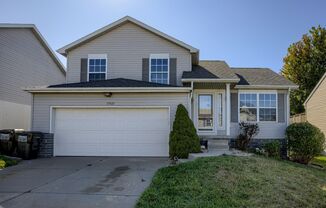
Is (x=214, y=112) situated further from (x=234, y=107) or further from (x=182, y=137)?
(x=182, y=137)

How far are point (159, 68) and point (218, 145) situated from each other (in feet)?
16.0

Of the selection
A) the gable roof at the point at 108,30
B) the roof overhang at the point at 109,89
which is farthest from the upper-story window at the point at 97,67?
the roof overhang at the point at 109,89

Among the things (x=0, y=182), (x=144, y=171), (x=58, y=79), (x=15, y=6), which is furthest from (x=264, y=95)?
(x=58, y=79)

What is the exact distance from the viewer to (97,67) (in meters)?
13.9

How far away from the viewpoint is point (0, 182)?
275 inches

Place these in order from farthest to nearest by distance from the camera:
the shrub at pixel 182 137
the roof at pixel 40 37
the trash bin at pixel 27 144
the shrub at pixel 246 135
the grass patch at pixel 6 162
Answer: the roof at pixel 40 37 → the shrub at pixel 246 135 → the trash bin at pixel 27 144 → the shrub at pixel 182 137 → the grass patch at pixel 6 162

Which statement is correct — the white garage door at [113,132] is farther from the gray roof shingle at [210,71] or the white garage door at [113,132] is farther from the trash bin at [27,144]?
the gray roof shingle at [210,71]

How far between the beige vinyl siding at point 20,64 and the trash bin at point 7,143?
407 cm

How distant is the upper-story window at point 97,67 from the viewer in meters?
13.8

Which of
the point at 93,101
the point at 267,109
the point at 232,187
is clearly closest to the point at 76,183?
the point at 232,187

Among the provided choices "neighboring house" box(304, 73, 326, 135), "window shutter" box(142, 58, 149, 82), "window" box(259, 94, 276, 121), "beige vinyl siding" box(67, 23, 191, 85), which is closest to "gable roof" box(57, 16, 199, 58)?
"beige vinyl siding" box(67, 23, 191, 85)

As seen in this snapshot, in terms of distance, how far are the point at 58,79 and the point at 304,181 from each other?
18705 millimetres

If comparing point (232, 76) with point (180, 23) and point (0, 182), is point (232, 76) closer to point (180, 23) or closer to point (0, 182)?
point (180, 23)

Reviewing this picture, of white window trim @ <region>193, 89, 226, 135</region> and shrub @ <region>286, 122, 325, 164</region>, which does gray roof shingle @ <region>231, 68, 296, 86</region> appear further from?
shrub @ <region>286, 122, 325, 164</region>
